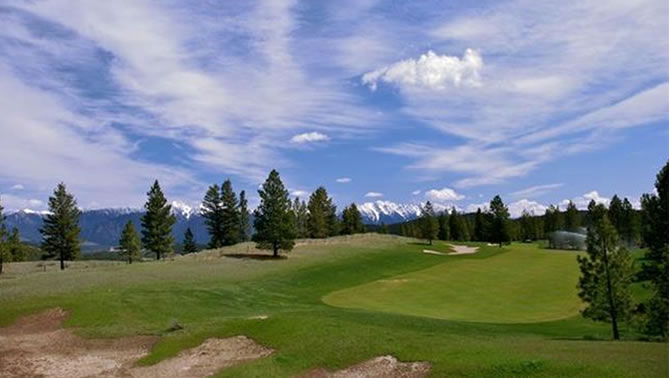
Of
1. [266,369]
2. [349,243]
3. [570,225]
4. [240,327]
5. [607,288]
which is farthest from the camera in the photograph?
[570,225]

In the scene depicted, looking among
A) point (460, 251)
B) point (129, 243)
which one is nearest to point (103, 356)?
point (129, 243)

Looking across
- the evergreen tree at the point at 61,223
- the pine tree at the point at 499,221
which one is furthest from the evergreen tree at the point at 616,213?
the evergreen tree at the point at 61,223

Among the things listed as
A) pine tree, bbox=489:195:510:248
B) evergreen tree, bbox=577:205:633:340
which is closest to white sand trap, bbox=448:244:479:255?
pine tree, bbox=489:195:510:248

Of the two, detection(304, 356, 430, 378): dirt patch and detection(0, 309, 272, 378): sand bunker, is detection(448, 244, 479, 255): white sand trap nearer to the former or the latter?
detection(0, 309, 272, 378): sand bunker

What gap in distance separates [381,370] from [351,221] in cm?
16122

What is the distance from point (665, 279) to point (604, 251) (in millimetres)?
4271

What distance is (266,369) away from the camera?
91.0 feet

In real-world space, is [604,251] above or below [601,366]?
above

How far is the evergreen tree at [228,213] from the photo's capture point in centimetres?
12975

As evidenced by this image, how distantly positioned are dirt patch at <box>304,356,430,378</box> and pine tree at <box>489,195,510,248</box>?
133712 mm

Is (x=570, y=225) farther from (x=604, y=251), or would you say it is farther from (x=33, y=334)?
(x=33, y=334)

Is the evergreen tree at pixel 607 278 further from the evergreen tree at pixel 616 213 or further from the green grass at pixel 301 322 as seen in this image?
the evergreen tree at pixel 616 213

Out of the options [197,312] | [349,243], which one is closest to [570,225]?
[349,243]

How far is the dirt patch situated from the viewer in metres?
24.5
